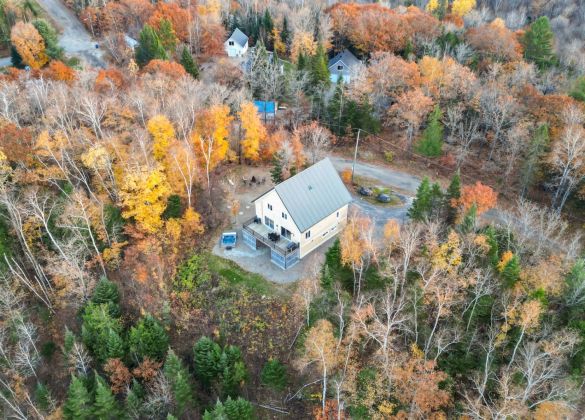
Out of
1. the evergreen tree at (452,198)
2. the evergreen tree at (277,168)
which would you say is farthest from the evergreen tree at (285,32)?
the evergreen tree at (452,198)

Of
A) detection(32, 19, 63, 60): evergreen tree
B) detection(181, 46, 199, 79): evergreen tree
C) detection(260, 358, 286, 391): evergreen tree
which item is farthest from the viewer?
detection(32, 19, 63, 60): evergreen tree

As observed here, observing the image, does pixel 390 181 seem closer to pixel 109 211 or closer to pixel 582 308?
pixel 582 308

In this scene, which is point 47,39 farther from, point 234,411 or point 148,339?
point 234,411

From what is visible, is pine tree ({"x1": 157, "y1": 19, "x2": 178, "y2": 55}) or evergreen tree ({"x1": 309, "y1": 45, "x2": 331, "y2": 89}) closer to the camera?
evergreen tree ({"x1": 309, "y1": 45, "x2": 331, "y2": 89})

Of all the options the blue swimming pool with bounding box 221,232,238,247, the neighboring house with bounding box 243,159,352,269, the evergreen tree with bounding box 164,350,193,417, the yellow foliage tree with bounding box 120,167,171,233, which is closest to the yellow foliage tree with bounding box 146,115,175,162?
the yellow foliage tree with bounding box 120,167,171,233

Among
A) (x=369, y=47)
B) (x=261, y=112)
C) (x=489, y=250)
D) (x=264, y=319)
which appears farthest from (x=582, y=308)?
(x=369, y=47)

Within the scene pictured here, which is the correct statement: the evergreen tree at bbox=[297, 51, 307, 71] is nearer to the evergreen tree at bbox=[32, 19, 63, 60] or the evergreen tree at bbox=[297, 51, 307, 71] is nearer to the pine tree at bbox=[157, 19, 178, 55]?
the pine tree at bbox=[157, 19, 178, 55]
